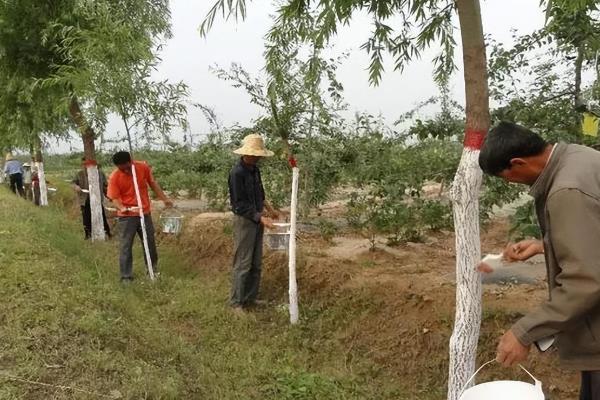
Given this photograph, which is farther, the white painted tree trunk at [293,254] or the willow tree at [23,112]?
the willow tree at [23,112]

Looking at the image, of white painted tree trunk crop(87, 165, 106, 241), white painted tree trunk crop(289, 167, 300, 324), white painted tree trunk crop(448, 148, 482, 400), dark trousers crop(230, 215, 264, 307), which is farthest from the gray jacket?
white painted tree trunk crop(87, 165, 106, 241)

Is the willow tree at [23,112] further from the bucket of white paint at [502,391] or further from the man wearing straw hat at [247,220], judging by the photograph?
the bucket of white paint at [502,391]

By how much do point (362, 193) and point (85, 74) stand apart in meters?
3.88

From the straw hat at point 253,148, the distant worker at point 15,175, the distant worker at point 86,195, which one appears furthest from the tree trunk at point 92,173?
the distant worker at point 15,175

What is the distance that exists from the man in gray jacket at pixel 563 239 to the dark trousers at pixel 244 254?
374cm

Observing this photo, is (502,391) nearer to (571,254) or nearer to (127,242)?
(571,254)

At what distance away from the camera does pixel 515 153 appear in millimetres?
2141

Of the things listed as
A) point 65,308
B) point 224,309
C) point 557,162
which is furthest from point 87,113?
point 557,162

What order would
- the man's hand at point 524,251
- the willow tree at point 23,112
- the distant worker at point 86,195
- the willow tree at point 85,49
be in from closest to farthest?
the man's hand at point 524,251 < the willow tree at point 85,49 < the willow tree at point 23,112 < the distant worker at point 86,195

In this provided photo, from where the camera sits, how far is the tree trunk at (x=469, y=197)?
10.6 ft

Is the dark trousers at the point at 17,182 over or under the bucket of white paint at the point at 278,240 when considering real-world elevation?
over

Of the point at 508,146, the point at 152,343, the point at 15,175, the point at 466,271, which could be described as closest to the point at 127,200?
the point at 152,343

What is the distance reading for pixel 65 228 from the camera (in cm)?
1108

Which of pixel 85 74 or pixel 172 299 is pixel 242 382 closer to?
pixel 172 299
